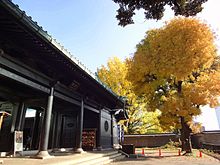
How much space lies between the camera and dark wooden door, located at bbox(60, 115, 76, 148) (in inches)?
522

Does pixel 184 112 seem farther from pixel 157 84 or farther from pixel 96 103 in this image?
pixel 96 103

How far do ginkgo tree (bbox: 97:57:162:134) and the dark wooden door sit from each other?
12.1m

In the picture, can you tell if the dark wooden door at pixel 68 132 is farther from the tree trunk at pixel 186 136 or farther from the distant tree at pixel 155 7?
the distant tree at pixel 155 7

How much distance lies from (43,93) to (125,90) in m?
17.1

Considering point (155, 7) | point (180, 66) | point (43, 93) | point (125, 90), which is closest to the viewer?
point (155, 7)

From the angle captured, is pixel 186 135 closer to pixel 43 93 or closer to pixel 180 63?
pixel 180 63

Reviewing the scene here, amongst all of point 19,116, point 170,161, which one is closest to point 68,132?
point 19,116

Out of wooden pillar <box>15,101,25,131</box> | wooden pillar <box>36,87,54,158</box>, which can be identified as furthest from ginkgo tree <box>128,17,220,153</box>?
wooden pillar <box>15,101,25,131</box>

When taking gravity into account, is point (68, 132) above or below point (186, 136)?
above

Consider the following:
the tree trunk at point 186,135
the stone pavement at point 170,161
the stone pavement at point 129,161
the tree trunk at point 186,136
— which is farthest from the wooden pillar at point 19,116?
the tree trunk at point 186,136

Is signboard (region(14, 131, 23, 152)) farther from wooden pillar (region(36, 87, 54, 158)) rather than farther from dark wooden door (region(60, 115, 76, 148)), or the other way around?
dark wooden door (region(60, 115, 76, 148))

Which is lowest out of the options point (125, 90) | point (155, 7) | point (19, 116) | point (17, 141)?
point (17, 141)

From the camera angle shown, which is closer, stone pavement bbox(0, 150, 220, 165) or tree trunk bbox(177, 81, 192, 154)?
stone pavement bbox(0, 150, 220, 165)

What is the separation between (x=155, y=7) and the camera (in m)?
6.85
